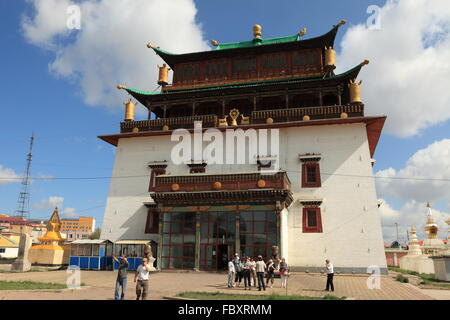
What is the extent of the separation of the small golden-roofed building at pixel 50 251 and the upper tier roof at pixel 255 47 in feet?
67.6

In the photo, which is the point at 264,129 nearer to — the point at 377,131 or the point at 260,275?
the point at 377,131

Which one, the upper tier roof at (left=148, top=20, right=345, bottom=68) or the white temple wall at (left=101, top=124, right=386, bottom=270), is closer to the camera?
the white temple wall at (left=101, top=124, right=386, bottom=270)

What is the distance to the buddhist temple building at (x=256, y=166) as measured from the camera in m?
26.4

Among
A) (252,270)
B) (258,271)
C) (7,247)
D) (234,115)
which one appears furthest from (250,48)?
(7,247)

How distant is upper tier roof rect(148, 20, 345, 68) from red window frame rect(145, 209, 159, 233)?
16.0 metres

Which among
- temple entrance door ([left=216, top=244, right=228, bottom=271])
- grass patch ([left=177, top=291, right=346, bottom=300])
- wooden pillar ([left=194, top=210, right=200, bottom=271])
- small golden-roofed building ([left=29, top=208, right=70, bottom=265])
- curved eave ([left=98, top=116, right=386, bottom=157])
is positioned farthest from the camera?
small golden-roofed building ([left=29, top=208, right=70, bottom=265])

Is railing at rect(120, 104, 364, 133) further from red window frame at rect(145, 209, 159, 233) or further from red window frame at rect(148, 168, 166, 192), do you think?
red window frame at rect(145, 209, 159, 233)

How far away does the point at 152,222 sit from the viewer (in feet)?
102

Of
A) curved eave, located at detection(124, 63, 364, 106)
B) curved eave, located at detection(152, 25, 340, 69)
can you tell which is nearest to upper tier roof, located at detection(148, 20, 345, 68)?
curved eave, located at detection(152, 25, 340, 69)

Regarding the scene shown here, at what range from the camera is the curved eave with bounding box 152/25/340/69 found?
33.9m

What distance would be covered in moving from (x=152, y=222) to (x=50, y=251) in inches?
424

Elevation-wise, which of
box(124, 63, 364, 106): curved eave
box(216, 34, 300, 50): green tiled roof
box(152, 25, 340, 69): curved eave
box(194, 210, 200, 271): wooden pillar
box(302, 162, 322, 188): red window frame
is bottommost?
box(194, 210, 200, 271): wooden pillar

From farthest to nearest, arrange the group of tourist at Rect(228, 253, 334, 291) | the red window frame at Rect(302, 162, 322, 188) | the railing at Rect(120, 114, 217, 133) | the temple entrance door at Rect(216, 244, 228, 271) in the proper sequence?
1. the railing at Rect(120, 114, 217, 133)
2. the red window frame at Rect(302, 162, 322, 188)
3. the temple entrance door at Rect(216, 244, 228, 271)
4. the group of tourist at Rect(228, 253, 334, 291)
